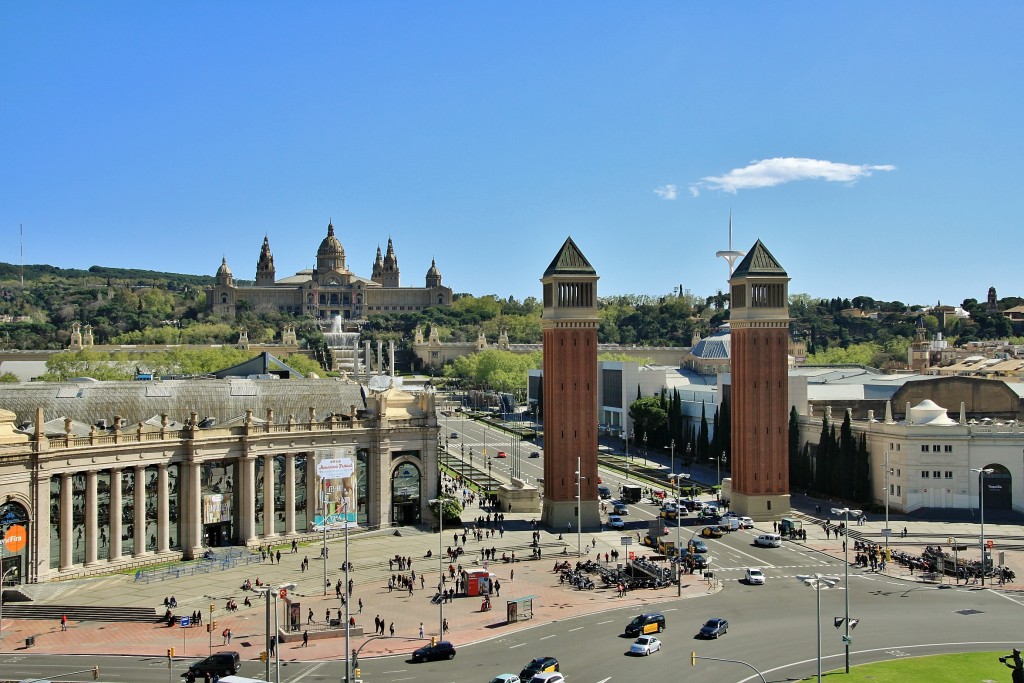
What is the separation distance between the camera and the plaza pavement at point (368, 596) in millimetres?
60469

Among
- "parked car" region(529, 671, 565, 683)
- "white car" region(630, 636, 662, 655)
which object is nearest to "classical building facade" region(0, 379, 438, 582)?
"white car" region(630, 636, 662, 655)

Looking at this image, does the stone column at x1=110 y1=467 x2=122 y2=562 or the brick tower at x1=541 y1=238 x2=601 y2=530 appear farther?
the brick tower at x1=541 y1=238 x2=601 y2=530

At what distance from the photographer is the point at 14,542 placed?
71.2 metres

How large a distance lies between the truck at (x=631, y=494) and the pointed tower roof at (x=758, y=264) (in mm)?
24085

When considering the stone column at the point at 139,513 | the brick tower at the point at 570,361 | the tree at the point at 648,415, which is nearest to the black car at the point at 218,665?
the stone column at the point at 139,513

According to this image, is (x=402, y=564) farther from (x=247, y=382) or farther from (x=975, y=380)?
(x=975, y=380)

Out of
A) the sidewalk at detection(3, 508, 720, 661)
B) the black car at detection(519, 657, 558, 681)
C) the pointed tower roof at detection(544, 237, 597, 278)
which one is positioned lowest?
the sidewalk at detection(3, 508, 720, 661)

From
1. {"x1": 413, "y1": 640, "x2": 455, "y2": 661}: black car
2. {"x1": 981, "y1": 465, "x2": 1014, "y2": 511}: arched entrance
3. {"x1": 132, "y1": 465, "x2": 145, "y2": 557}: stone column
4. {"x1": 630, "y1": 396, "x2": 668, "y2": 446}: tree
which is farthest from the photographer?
{"x1": 630, "y1": 396, "x2": 668, "y2": 446}: tree

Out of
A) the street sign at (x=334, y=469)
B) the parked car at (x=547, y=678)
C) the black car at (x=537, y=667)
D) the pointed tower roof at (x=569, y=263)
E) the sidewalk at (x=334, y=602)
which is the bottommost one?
the sidewalk at (x=334, y=602)

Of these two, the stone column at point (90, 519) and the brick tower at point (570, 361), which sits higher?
the brick tower at point (570, 361)

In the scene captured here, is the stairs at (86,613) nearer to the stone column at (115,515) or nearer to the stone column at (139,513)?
the stone column at (115,515)

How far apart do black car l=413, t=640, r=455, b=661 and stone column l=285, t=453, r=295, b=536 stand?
33.5 metres

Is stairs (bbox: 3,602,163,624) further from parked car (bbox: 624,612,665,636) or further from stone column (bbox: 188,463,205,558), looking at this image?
parked car (bbox: 624,612,665,636)

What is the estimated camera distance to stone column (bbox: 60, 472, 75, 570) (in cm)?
7450
